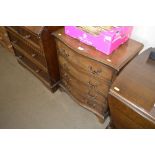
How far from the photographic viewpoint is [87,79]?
1333 millimetres

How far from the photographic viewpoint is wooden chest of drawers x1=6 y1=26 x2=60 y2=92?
1.37 m

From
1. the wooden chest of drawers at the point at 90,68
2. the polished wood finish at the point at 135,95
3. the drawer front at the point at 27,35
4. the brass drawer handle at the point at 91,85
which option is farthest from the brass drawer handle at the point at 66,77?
the polished wood finish at the point at 135,95

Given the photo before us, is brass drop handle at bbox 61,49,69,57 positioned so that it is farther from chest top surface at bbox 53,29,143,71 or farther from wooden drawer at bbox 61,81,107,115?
wooden drawer at bbox 61,81,107,115

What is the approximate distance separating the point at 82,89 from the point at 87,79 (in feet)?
0.56

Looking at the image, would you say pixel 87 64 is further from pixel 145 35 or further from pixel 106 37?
pixel 145 35

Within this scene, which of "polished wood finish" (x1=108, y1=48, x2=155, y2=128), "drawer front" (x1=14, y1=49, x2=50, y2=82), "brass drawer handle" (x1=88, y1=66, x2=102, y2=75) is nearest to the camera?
"polished wood finish" (x1=108, y1=48, x2=155, y2=128)

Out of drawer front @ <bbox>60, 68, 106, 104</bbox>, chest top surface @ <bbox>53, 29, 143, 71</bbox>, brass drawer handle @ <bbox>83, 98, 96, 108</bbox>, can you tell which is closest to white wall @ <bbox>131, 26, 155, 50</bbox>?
chest top surface @ <bbox>53, 29, 143, 71</bbox>

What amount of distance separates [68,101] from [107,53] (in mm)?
875

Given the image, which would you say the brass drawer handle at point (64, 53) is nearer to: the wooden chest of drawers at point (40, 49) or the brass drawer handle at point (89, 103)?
the wooden chest of drawers at point (40, 49)

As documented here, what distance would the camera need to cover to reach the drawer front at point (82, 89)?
4.50 ft

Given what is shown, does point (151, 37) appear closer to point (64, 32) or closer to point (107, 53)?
point (107, 53)

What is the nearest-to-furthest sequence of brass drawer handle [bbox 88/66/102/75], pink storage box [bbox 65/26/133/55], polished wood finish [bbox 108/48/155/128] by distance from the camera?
polished wood finish [bbox 108/48/155/128]
pink storage box [bbox 65/26/133/55]
brass drawer handle [bbox 88/66/102/75]

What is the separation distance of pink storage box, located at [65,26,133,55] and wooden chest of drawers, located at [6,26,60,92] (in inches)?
9.4
